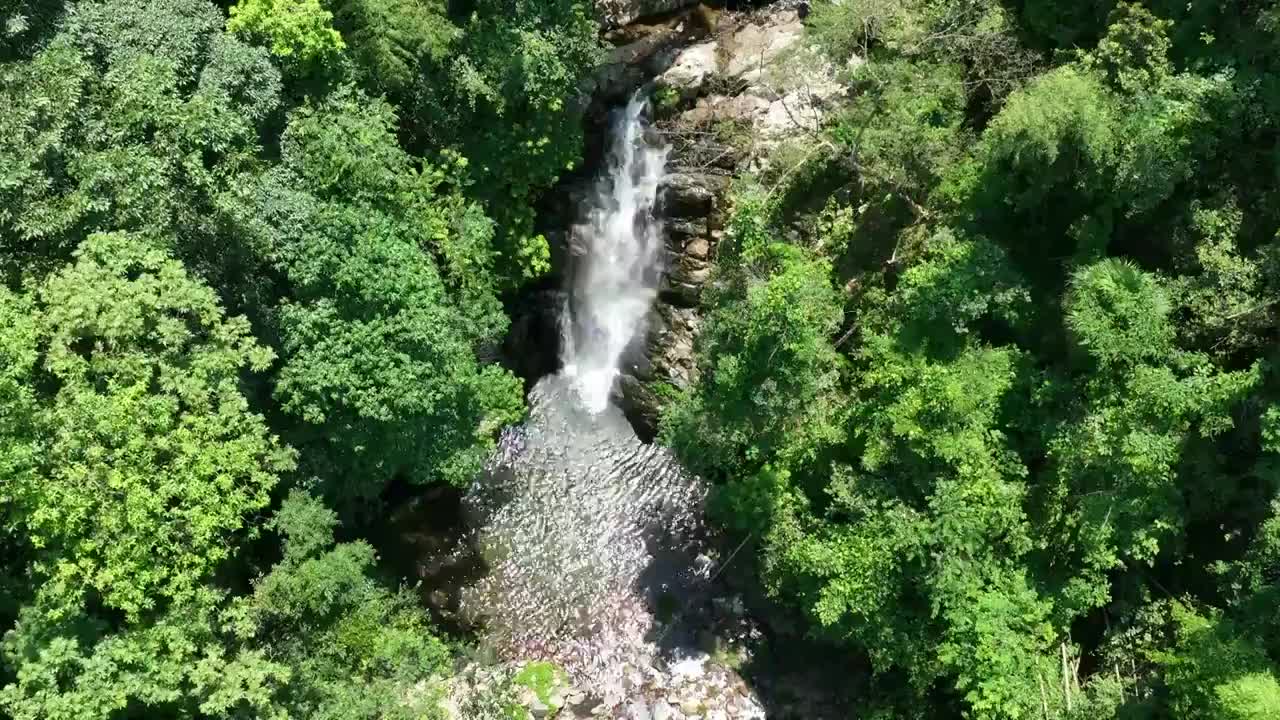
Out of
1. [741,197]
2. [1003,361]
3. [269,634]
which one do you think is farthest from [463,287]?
[1003,361]

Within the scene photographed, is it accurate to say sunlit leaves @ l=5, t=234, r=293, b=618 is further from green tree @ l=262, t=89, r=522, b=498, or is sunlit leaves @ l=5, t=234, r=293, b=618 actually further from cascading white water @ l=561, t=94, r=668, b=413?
cascading white water @ l=561, t=94, r=668, b=413

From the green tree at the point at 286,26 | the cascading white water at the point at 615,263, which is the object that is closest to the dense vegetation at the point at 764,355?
the green tree at the point at 286,26

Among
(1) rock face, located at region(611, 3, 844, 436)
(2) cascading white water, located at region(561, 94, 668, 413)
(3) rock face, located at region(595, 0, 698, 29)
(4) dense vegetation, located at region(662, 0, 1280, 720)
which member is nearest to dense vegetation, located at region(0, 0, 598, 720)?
(3) rock face, located at region(595, 0, 698, 29)

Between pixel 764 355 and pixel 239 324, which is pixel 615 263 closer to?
pixel 764 355

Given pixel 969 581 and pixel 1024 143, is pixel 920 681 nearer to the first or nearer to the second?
pixel 969 581

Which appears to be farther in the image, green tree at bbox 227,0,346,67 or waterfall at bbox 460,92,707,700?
waterfall at bbox 460,92,707,700

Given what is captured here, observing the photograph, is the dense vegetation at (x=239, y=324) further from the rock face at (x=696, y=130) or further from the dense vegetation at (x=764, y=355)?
the rock face at (x=696, y=130)

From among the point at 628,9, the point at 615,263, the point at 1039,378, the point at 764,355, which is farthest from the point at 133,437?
the point at 628,9
